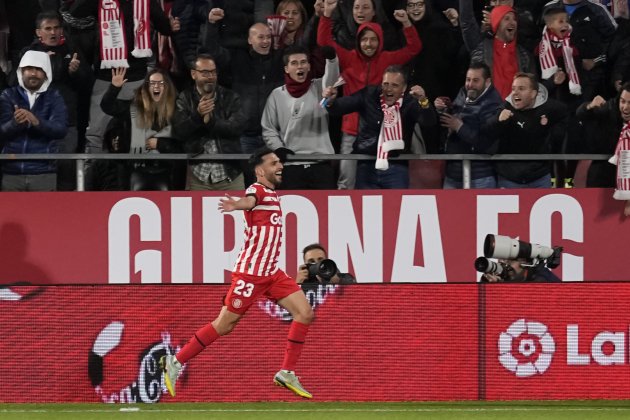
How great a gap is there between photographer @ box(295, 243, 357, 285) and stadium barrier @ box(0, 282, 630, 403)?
0.17 metres

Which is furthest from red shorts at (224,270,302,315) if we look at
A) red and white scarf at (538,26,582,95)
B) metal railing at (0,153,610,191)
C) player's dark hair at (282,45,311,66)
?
red and white scarf at (538,26,582,95)

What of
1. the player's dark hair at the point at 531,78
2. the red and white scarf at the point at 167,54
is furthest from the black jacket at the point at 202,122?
the player's dark hair at the point at 531,78

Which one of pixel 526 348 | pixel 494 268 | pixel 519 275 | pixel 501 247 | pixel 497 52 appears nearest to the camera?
pixel 501 247

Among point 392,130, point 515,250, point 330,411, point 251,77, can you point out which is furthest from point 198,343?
point 251,77

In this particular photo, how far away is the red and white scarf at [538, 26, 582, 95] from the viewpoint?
13523 millimetres

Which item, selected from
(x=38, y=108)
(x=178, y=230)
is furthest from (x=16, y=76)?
(x=178, y=230)

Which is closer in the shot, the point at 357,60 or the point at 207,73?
the point at 207,73

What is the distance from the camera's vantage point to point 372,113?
13.1 metres

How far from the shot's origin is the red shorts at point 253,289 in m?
10.5

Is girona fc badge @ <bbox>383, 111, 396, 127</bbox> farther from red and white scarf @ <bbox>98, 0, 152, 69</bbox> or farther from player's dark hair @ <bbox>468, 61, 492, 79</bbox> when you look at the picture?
red and white scarf @ <bbox>98, 0, 152, 69</bbox>

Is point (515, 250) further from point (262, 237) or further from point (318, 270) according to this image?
point (262, 237)

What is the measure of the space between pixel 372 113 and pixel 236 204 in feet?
11.1

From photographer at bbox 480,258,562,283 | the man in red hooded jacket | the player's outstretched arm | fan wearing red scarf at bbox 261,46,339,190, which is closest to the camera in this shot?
the player's outstretched arm

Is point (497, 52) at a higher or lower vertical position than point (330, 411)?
higher
